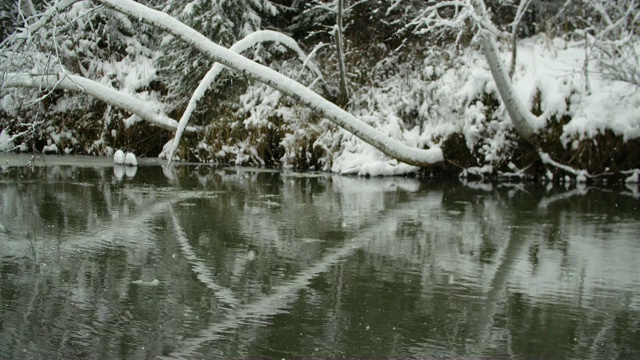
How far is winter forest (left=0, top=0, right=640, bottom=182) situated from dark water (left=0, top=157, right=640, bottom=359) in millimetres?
2260

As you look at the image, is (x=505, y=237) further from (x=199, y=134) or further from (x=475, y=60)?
(x=199, y=134)

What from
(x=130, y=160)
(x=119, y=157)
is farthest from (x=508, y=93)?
(x=119, y=157)

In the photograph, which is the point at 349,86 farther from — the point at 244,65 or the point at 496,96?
the point at 244,65

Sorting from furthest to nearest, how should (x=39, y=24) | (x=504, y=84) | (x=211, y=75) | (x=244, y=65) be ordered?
(x=211, y=75), (x=504, y=84), (x=244, y=65), (x=39, y=24)

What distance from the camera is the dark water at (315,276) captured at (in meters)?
4.00

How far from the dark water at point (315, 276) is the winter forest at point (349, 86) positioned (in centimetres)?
226

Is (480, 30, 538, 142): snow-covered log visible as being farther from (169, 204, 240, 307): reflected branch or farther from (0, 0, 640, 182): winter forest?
(169, 204, 240, 307): reflected branch

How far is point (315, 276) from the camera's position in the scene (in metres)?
5.51

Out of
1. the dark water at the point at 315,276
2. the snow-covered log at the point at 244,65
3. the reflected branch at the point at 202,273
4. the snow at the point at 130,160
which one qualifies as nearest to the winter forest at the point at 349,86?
the snow-covered log at the point at 244,65

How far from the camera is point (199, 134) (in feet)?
55.1

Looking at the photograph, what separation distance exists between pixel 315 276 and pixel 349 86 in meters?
10.5

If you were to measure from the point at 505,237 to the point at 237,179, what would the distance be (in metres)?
6.45

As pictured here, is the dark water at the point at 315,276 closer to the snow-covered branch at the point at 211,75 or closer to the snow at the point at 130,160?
the snow-covered branch at the point at 211,75

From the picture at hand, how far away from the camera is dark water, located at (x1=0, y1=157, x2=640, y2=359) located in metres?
4.00
